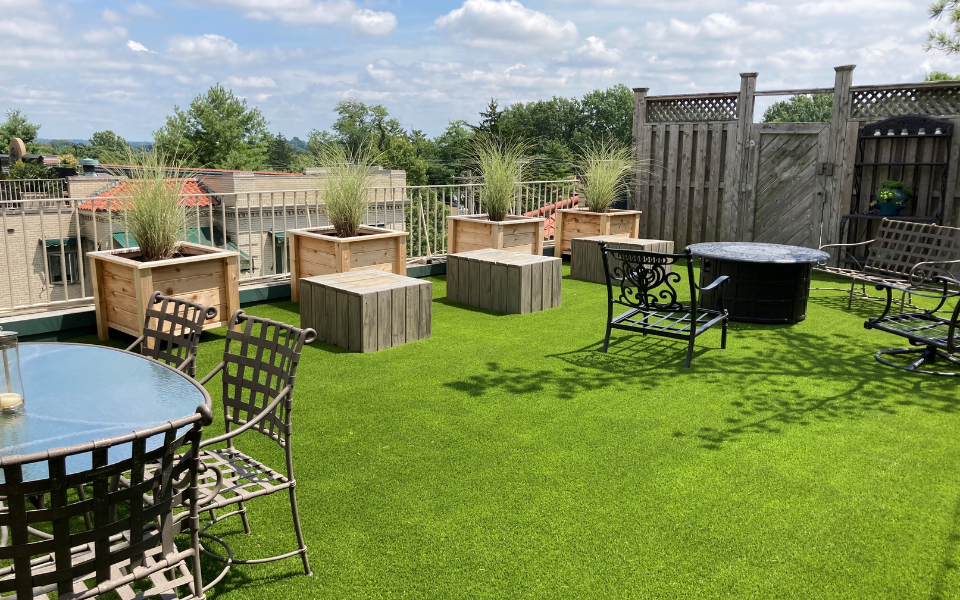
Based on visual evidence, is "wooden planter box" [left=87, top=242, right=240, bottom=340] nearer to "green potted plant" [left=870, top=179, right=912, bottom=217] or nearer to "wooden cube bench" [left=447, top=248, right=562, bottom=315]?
"wooden cube bench" [left=447, top=248, right=562, bottom=315]

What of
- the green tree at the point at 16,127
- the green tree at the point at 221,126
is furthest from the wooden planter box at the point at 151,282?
the green tree at the point at 16,127

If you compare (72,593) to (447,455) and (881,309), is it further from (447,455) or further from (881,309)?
(881,309)

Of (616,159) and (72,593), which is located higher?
(616,159)

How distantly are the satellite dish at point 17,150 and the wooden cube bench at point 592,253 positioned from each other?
31492 mm

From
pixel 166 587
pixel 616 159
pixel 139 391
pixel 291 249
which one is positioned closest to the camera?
pixel 166 587

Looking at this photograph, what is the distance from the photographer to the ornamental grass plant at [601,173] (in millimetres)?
9281

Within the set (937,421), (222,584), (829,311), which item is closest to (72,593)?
(222,584)

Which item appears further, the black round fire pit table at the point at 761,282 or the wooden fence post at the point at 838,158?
the wooden fence post at the point at 838,158

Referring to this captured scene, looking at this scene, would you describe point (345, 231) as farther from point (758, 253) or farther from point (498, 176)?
point (758, 253)

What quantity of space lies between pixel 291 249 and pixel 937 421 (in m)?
5.50

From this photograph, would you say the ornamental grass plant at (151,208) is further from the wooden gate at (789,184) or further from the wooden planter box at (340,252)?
the wooden gate at (789,184)

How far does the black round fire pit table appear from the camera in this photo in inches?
245

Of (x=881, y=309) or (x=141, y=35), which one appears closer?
(x=881, y=309)

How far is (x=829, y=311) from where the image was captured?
6957 mm
